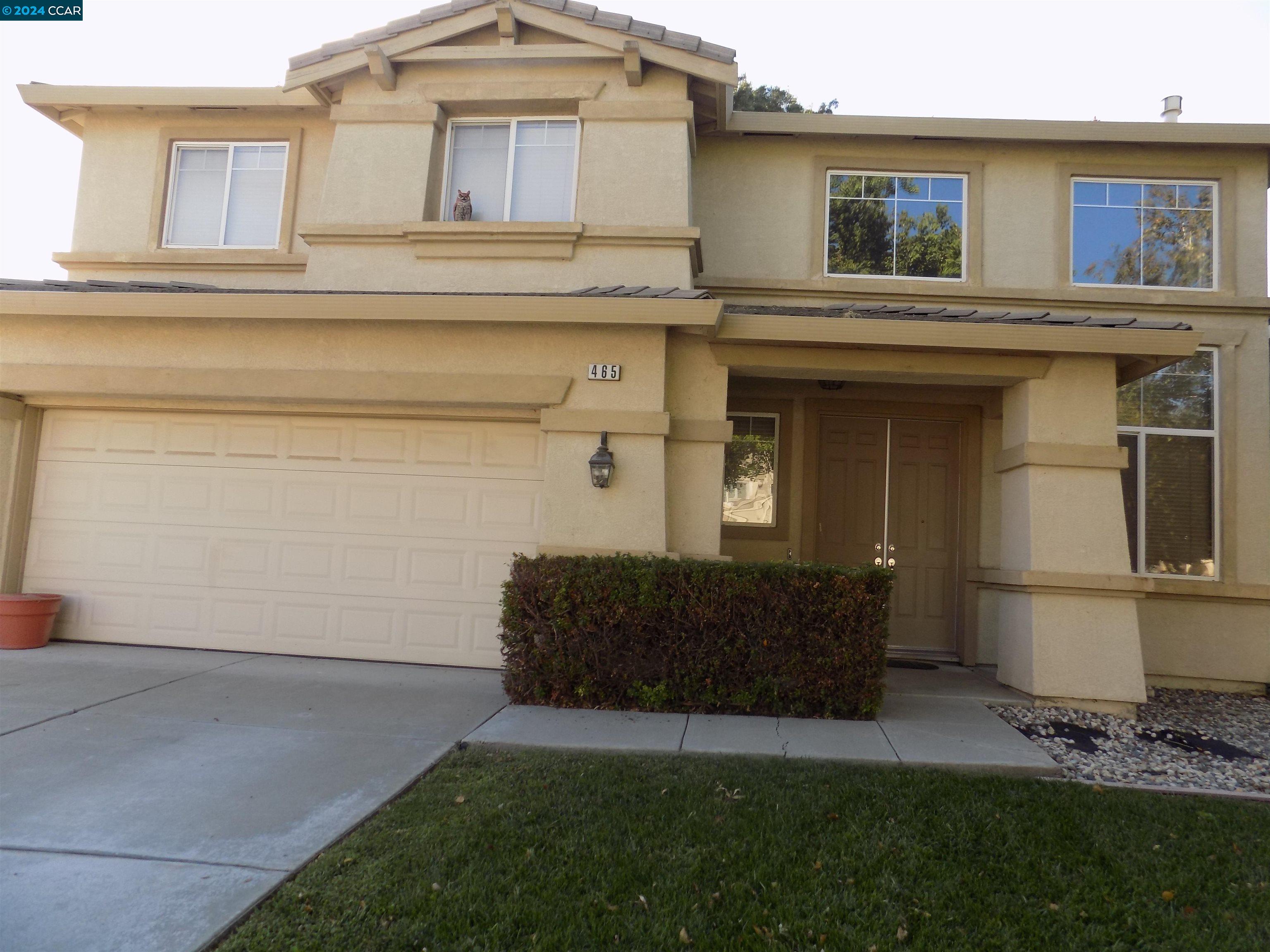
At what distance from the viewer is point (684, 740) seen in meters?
5.82

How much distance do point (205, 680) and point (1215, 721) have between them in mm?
8612

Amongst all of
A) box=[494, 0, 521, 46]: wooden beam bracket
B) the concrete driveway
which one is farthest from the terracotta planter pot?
box=[494, 0, 521, 46]: wooden beam bracket

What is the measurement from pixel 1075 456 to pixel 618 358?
405 centimetres

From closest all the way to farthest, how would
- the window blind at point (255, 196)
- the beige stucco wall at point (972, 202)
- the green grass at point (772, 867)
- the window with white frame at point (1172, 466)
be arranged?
the green grass at point (772, 867)
the window with white frame at point (1172, 466)
the beige stucco wall at point (972, 202)
the window blind at point (255, 196)

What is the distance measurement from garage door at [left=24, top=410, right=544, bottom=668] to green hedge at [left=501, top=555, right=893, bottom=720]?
58.1 inches

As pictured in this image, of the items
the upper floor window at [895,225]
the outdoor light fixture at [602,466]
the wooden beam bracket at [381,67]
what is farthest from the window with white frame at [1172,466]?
the wooden beam bracket at [381,67]

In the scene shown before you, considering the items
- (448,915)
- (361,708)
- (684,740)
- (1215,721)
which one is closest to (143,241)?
(361,708)

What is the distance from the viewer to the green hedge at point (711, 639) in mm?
6512

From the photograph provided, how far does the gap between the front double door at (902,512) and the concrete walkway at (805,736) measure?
2.38 metres

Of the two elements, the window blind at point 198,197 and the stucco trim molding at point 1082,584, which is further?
the window blind at point 198,197

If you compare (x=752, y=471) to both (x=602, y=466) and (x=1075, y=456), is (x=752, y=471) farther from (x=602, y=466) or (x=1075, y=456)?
(x=1075, y=456)

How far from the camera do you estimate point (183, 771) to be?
195 inches

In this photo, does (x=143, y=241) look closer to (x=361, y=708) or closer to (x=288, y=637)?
(x=288, y=637)

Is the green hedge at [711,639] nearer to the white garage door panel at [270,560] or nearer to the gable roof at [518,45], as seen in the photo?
the white garage door panel at [270,560]
